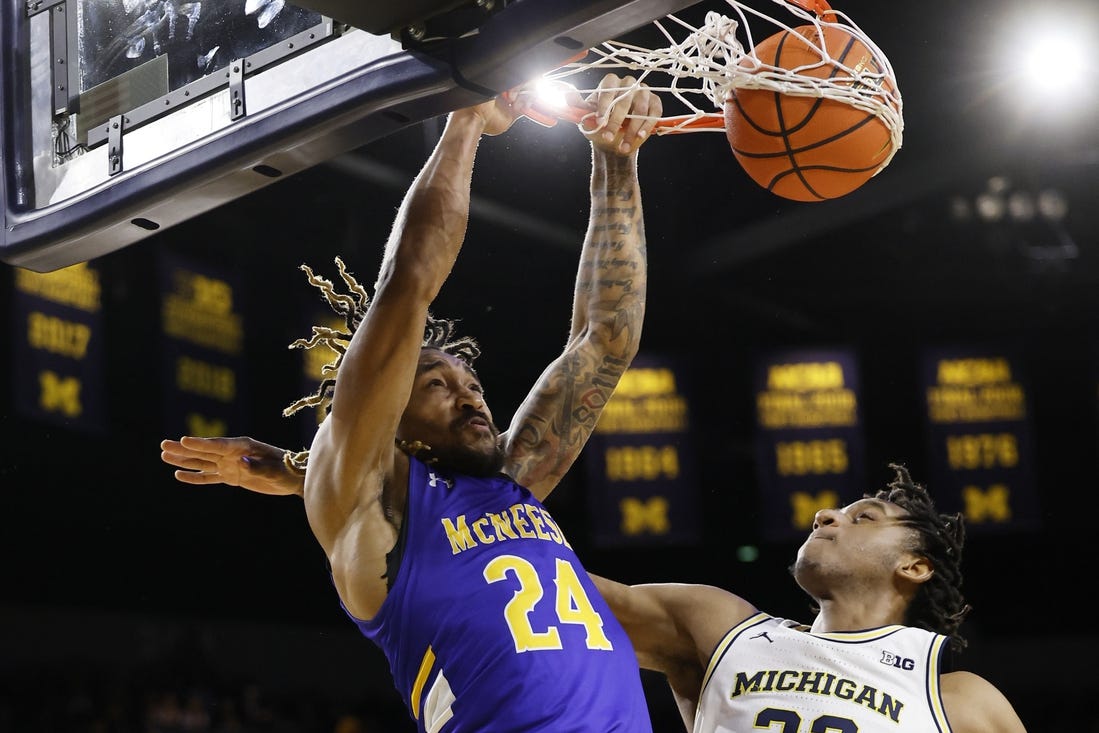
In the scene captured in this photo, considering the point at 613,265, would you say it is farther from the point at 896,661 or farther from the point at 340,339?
the point at 896,661

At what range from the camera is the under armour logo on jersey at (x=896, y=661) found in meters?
3.14

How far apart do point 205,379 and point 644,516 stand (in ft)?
9.03

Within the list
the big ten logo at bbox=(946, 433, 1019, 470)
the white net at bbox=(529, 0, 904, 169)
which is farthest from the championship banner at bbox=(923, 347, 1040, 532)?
the white net at bbox=(529, 0, 904, 169)

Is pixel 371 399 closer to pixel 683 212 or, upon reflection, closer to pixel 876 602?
pixel 876 602

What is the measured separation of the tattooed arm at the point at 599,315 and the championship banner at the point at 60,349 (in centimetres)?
409

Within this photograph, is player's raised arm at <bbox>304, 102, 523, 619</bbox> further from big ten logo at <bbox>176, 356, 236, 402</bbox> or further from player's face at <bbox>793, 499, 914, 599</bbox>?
big ten logo at <bbox>176, 356, 236, 402</bbox>

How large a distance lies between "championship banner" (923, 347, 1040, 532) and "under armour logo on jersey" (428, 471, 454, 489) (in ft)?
19.7

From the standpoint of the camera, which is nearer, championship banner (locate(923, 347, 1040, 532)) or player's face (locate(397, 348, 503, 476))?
player's face (locate(397, 348, 503, 476))

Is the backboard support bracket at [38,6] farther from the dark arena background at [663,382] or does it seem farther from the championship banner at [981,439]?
the championship banner at [981,439]

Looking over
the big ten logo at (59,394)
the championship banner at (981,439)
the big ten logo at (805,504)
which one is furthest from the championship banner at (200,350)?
the championship banner at (981,439)

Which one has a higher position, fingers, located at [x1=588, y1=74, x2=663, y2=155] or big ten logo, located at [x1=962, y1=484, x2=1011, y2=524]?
fingers, located at [x1=588, y1=74, x2=663, y2=155]

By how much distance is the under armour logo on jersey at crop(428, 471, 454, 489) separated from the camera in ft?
8.97

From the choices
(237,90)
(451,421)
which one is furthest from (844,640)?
(237,90)

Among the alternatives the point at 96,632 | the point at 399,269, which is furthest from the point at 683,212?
the point at 399,269
